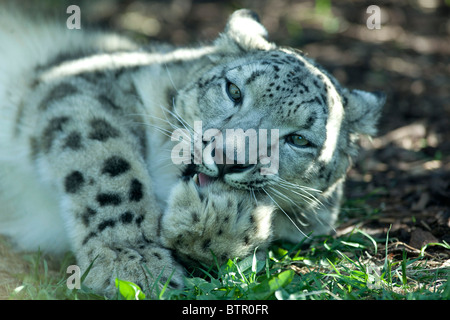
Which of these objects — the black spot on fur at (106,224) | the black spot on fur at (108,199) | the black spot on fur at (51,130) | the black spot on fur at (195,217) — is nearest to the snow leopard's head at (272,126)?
the black spot on fur at (195,217)

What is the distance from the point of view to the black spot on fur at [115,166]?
381 cm

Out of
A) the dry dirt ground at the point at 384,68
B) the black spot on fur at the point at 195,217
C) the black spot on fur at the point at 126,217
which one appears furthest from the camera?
the dry dirt ground at the point at 384,68

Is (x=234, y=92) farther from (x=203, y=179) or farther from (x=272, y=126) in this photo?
(x=203, y=179)

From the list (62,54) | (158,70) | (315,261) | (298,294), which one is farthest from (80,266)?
(62,54)

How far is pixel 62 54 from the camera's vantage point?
529 cm

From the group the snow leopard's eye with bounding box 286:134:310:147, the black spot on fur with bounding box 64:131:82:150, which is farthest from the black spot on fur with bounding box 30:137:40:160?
the snow leopard's eye with bounding box 286:134:310:147

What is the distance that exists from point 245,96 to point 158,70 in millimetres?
1119

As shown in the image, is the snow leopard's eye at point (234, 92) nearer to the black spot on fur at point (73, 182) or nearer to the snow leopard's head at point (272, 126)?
the snow leopard's head at point (272, 126)

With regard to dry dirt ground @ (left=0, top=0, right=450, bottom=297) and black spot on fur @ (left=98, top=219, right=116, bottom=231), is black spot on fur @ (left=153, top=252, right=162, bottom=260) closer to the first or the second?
black spot on fur @ (left=98, top=219, right=116, bottom=231)

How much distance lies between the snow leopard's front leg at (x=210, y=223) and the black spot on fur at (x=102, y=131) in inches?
34.0

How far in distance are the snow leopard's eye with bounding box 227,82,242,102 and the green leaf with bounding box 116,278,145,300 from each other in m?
1.65

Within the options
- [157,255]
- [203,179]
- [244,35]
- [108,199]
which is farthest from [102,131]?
[244,35]

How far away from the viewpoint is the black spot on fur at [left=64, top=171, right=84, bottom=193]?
12.4ft
